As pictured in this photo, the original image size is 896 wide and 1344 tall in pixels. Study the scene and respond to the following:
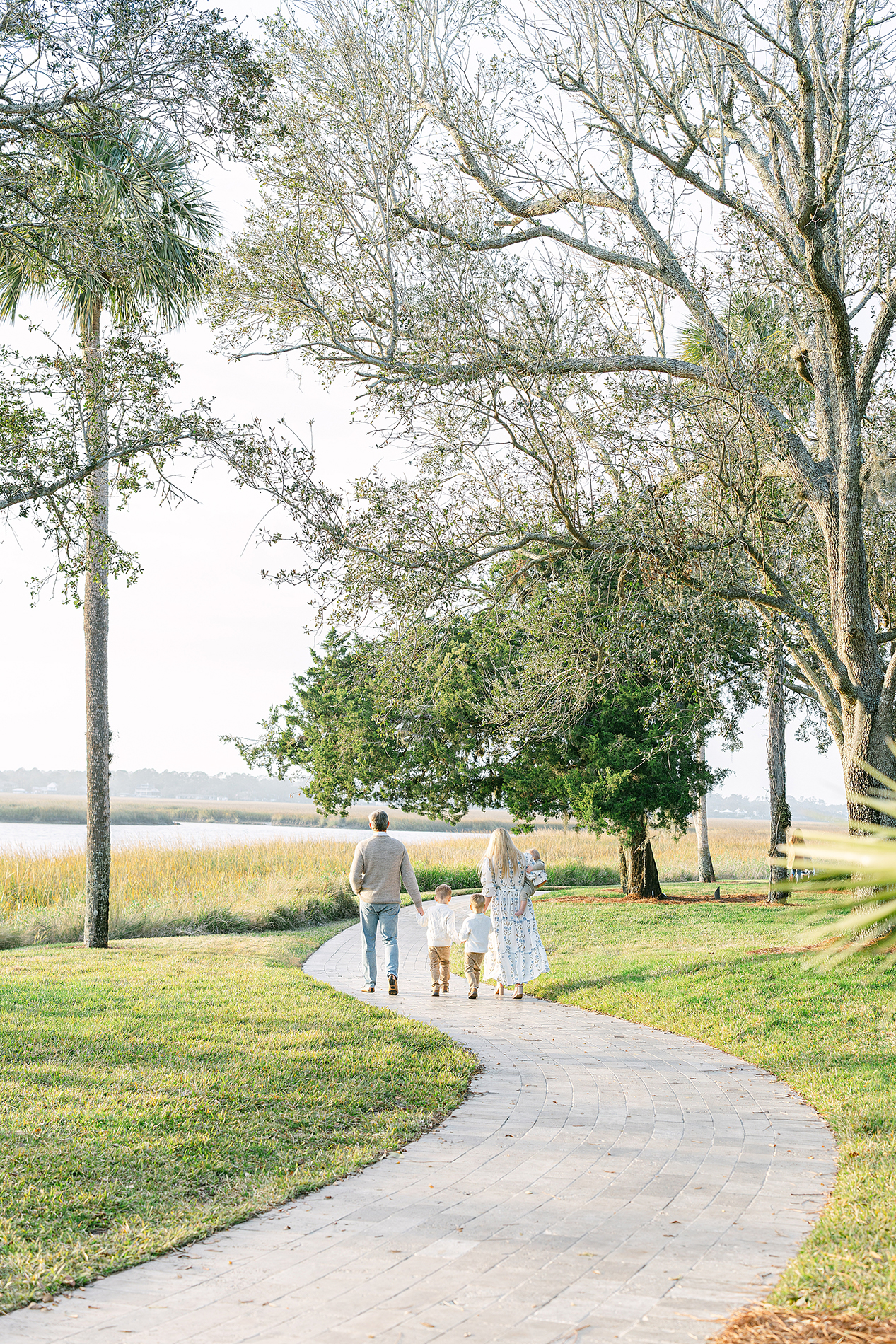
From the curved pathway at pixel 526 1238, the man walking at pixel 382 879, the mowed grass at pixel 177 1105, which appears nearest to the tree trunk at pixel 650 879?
the man walking at pixel 382 879

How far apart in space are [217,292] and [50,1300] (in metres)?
11.0

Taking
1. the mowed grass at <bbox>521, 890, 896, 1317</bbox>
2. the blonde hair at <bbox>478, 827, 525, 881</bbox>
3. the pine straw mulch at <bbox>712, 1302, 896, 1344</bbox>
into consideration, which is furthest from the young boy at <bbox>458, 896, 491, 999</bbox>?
the pine straw mulch at <bbox>712, 1302, 896, 1344</bbox>

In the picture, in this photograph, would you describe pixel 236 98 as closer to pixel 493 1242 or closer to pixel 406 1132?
pixel 406 1132

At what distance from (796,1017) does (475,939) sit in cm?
369

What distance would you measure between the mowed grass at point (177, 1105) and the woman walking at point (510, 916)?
2.00 metres

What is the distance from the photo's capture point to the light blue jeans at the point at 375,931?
10977 millimetres

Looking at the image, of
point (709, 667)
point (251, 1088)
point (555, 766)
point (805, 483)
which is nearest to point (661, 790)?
point (555, 766)

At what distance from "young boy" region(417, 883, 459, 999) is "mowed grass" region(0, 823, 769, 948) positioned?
6.93 m

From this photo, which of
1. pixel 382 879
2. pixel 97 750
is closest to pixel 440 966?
pixel 382 879

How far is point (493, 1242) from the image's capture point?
437 centimetres

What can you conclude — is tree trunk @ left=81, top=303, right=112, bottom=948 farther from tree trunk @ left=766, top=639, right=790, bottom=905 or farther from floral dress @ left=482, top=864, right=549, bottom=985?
tree trunk @ left=766, top=639, right=790, bottom=905

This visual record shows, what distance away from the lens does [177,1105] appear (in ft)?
20.4

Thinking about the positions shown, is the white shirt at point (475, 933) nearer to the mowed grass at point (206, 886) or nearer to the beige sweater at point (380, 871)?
the beige sweater at point (380, 871)

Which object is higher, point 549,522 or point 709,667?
point 549,522
